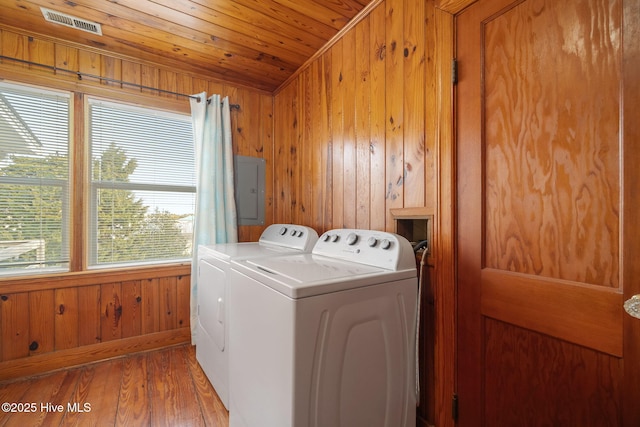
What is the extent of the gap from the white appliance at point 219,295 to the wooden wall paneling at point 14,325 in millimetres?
1127

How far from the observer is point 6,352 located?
1872 mm

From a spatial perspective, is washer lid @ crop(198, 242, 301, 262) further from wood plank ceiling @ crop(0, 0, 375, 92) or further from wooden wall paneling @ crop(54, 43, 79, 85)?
wooden wall paneling @ crop(54, 43, 79, 85)

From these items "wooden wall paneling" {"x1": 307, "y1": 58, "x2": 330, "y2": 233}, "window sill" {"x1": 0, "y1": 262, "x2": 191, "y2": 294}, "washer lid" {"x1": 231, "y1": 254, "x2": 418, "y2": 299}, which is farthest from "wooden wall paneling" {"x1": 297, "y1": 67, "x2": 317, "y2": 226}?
"window sill" {"x1": 0, "y1": 262, "x2": 191, "y2": 294}

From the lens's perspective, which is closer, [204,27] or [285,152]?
[204,27]

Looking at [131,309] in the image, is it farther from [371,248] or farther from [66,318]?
[371,248]

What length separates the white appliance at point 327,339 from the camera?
0.96m

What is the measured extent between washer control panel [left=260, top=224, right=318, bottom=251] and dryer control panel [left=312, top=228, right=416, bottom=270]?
252 millimetres

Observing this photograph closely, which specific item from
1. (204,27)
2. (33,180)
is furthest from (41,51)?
(204,27)

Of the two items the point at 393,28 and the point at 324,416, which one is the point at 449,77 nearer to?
the point at 393,28

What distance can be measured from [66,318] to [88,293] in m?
0.20

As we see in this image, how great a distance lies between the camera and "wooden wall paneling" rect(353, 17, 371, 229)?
66.7 inches

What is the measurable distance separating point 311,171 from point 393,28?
1.06 metres

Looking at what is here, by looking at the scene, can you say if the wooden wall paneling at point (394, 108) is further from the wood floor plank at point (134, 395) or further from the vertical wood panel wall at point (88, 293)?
the wood floor plank at point (134, 395)

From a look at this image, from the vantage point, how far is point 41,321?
77.4 inches
